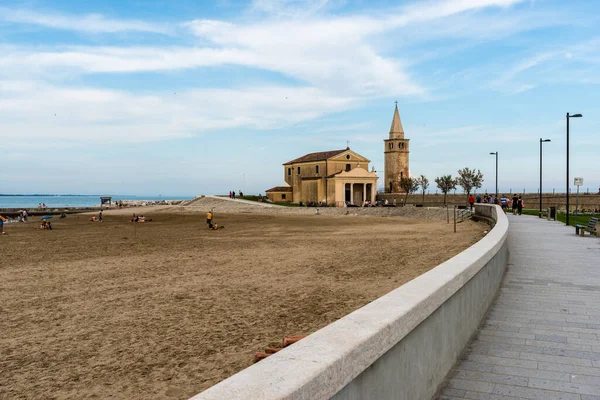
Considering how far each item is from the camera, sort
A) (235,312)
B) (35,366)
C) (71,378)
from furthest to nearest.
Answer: (235,312) < (35,366) < (71,378)

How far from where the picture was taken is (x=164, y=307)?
1077cm

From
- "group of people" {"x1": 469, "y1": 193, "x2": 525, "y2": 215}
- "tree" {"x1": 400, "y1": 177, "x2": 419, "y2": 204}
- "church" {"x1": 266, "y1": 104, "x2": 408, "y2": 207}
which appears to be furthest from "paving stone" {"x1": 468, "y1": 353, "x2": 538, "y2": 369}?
"tree" {"x1": 400, "y1": 177, "x2": 419, "y2": 204}

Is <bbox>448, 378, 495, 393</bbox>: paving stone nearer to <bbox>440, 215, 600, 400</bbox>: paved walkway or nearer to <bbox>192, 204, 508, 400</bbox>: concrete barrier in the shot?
<bbox>440, 215, 600, 400</bbox>: paved walkway

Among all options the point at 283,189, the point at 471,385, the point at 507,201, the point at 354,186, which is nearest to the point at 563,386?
the point at 471,385

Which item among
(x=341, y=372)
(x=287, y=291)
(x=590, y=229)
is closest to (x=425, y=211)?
(x=590, y=229)

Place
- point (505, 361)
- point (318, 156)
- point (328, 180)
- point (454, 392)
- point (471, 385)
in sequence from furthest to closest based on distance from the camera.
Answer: point (318, 156) → point (328, 180) → point (505, 361) → point (471, 385) → point (454, 392)

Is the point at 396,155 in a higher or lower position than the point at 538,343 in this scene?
higher

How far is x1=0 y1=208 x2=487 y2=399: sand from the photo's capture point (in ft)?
22.6

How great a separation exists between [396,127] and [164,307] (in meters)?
85.0

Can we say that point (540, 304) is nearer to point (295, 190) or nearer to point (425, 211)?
point (425, 211)

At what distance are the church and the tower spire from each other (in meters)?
16.6

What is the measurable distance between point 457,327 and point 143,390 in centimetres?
426

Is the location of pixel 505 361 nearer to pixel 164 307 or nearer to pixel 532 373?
pixel 532 373

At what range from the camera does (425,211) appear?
54062 mm
